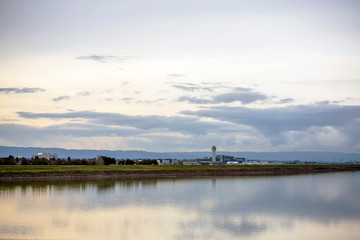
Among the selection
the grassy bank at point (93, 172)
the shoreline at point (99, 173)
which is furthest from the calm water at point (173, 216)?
the grassy bank at point (93, 172)

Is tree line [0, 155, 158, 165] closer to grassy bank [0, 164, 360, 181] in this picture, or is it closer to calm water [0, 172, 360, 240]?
grassy bank [0, 164, 360, 181]

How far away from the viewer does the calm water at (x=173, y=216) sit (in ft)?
81.2

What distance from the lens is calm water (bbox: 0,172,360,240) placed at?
24.8m

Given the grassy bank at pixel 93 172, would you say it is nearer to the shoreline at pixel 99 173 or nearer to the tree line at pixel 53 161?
the shoreline at pixel 99 173

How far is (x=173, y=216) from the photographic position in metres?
30.6

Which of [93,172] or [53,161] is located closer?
[93,172]

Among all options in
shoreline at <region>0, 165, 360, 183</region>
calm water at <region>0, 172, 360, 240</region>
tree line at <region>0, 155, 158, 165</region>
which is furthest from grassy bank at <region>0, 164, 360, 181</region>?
calm water at <region>0, 172, 360, 240</region>

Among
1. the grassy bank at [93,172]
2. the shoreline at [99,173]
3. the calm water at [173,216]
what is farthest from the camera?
the grassy bank at [93,172]

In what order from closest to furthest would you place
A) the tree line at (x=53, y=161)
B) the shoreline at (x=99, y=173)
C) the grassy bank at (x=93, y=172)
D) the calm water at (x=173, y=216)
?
the calm water at (x=173, y=216) < the shoreline at (x=99, y=173) < the grassy bank at (x=93, y=172) < the tree line at (x=53, y=161)

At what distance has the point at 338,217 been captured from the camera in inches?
1243

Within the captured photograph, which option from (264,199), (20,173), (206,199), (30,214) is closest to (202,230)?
(30,214)

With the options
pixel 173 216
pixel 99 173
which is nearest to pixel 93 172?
pixel 99 173

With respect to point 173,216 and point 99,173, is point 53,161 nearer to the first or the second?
point 99,173

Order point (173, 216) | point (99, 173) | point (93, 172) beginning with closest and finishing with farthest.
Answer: point (173, 216) < point (93, 172) < point (99, 173)
